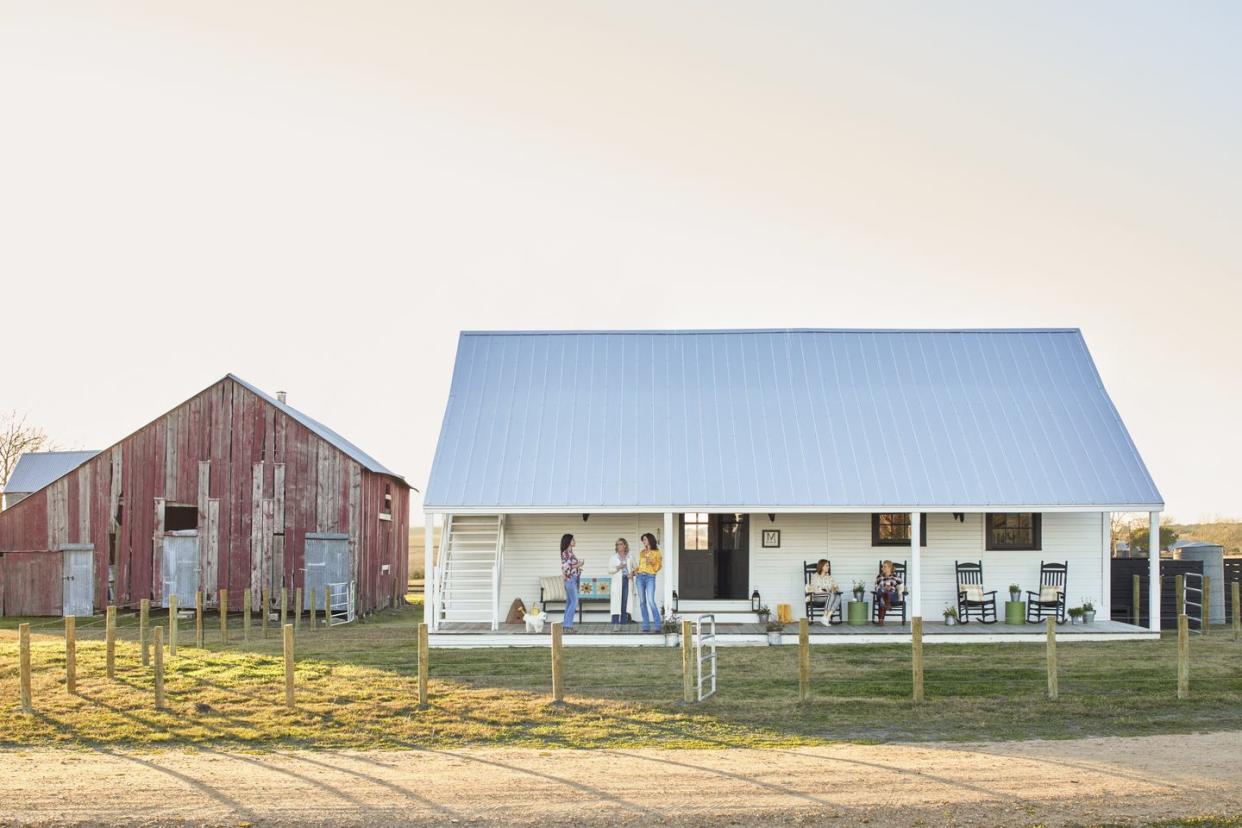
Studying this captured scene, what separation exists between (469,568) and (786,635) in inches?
244

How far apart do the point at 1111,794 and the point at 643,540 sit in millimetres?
12476

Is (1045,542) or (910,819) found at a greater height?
(1045,542)

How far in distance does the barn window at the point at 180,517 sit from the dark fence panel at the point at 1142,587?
22.1 metres

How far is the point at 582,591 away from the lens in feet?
74.1

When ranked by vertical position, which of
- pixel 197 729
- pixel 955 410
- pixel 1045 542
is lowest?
pixel 197 729

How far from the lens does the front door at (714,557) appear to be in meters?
23.3

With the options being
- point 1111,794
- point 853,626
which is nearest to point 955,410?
point 853,626

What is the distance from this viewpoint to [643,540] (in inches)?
879

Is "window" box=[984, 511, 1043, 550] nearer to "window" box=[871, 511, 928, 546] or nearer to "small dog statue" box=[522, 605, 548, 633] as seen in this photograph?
"window" box=[871, 511, 928, 546]

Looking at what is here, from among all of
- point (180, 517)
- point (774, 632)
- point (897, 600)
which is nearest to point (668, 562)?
point (774, 632)

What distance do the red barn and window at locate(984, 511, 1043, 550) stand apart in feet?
Result: 51.5

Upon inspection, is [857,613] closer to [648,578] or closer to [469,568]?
[648,578]

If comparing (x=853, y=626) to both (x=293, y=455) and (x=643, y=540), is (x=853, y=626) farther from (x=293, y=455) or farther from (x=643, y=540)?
(x=293, y=455)

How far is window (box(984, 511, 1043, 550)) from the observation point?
2327 centimetres
